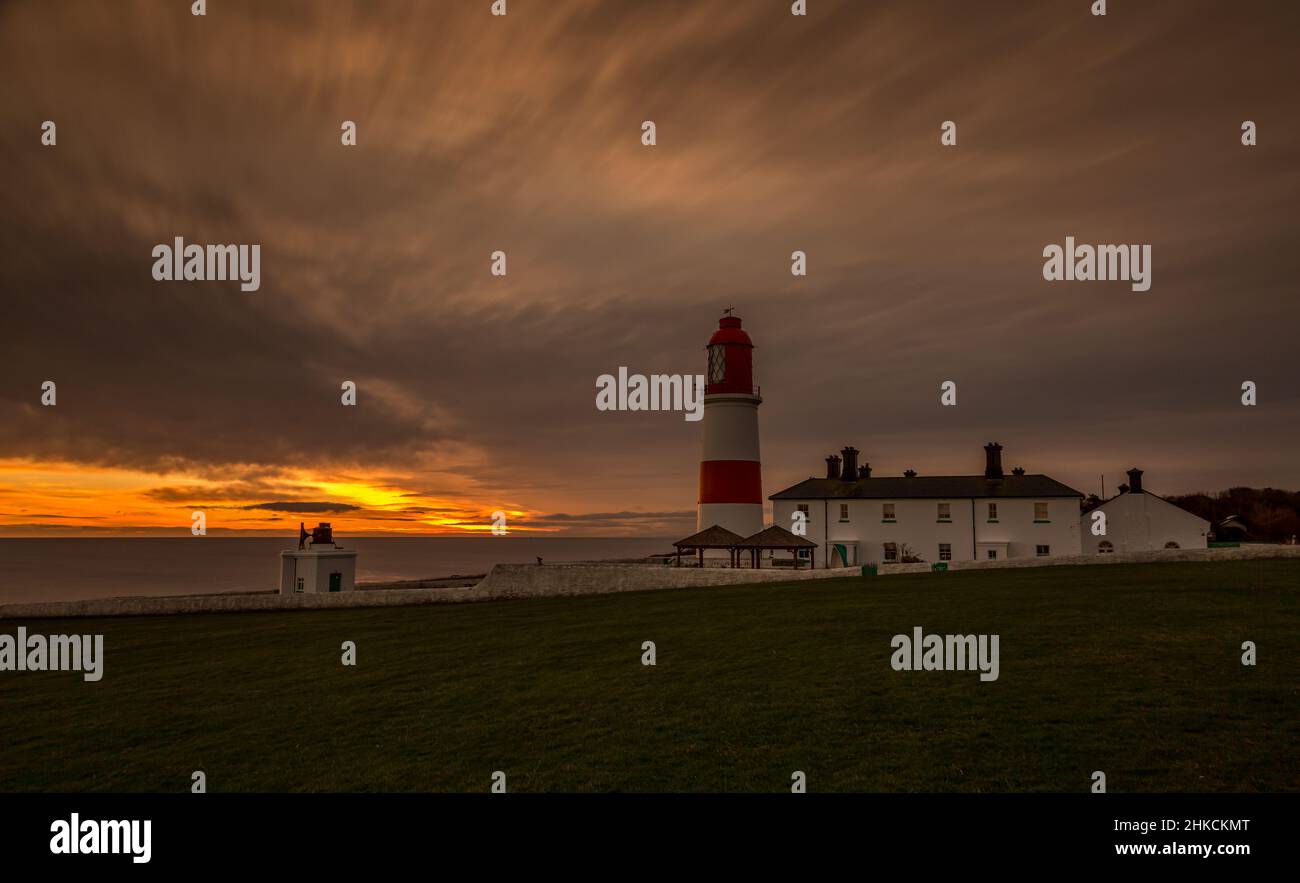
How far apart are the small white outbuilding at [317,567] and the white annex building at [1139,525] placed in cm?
4131

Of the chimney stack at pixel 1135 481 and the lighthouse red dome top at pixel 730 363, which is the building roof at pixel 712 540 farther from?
the chimney stack at pixel 1135 481

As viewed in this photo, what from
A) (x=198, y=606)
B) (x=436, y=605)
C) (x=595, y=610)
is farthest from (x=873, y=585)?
(x=198, y=606)

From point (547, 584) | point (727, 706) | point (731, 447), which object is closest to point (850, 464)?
point (731, 447)

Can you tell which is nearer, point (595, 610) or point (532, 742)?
point (532, 742)

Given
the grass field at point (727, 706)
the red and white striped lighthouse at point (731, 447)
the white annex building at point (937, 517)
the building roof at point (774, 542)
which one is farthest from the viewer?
the white annex building at point (937, 517)

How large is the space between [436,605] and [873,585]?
1884cm

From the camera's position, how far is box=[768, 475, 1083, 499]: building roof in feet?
149

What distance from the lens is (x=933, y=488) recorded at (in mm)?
47156

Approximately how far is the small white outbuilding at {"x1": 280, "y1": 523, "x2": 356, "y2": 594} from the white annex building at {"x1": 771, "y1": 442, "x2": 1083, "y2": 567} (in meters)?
25.9

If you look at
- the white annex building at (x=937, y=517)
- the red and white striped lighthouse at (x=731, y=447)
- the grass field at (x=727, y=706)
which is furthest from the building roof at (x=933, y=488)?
the grass field at (x=727, y=706)

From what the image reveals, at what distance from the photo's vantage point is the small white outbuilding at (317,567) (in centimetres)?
3581

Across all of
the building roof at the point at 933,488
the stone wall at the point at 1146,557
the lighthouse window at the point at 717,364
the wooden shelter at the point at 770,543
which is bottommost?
the stone wall at the point at 1146,557
